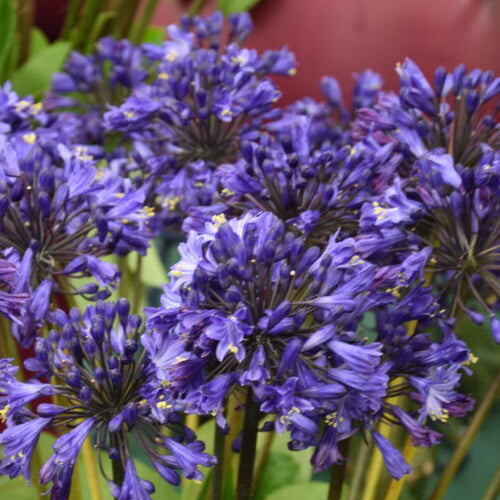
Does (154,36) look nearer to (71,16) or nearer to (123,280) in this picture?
(71,16)

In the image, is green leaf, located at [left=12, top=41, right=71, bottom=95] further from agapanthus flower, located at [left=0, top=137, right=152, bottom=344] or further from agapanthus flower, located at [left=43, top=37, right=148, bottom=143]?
agapanthus flower, located at [left=0, top=137, right=152, bottom=344]

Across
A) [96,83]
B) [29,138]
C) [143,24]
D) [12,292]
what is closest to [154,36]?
[143,24]

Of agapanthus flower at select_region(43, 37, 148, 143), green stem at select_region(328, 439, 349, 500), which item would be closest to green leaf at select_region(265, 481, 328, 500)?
green stem at select_region(328, 439, 349, 500)

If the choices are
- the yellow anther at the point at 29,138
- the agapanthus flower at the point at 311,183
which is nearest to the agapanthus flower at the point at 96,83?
the yellow anther at the point at 29,138

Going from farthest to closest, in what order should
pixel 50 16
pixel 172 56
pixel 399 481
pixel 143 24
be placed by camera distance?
1. pixel 50 16
2. pixel 143 24
3. pixel 172 56
4. pixel 399 481

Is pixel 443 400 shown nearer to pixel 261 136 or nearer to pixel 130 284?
pixel 261 136

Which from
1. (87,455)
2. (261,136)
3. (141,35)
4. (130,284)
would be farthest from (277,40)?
(87,455)

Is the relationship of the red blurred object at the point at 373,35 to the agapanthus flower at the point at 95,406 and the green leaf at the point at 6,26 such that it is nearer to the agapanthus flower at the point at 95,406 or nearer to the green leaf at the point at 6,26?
the green leaf at the point at 6,26
